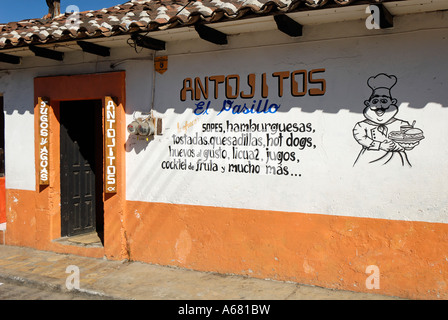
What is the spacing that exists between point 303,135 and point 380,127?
921 mm

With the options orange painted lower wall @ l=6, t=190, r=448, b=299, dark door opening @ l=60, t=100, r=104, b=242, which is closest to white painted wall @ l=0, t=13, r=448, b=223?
orange painted lower wall @ l=6, t=190, r=448, b=299

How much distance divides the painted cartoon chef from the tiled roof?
44.2 inches

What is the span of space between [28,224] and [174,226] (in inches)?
119

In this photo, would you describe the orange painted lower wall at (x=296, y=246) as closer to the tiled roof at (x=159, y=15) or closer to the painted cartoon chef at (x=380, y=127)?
the painted cartoon chef at (x=380, y=127)

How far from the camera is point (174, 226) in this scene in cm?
654

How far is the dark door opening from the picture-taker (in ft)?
26.0

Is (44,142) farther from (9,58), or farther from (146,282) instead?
(146,282)

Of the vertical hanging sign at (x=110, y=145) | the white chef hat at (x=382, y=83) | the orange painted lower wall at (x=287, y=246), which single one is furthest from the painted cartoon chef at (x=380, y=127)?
the vertical hanging sign at (x=110, y=145)

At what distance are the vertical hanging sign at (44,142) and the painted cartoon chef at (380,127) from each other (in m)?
5.05

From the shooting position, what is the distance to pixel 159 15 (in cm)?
598

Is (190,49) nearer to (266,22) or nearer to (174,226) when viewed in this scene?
(266,22)

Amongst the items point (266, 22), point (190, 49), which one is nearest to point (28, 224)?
point (190, 49)

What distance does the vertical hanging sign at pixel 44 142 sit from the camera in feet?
24.8
